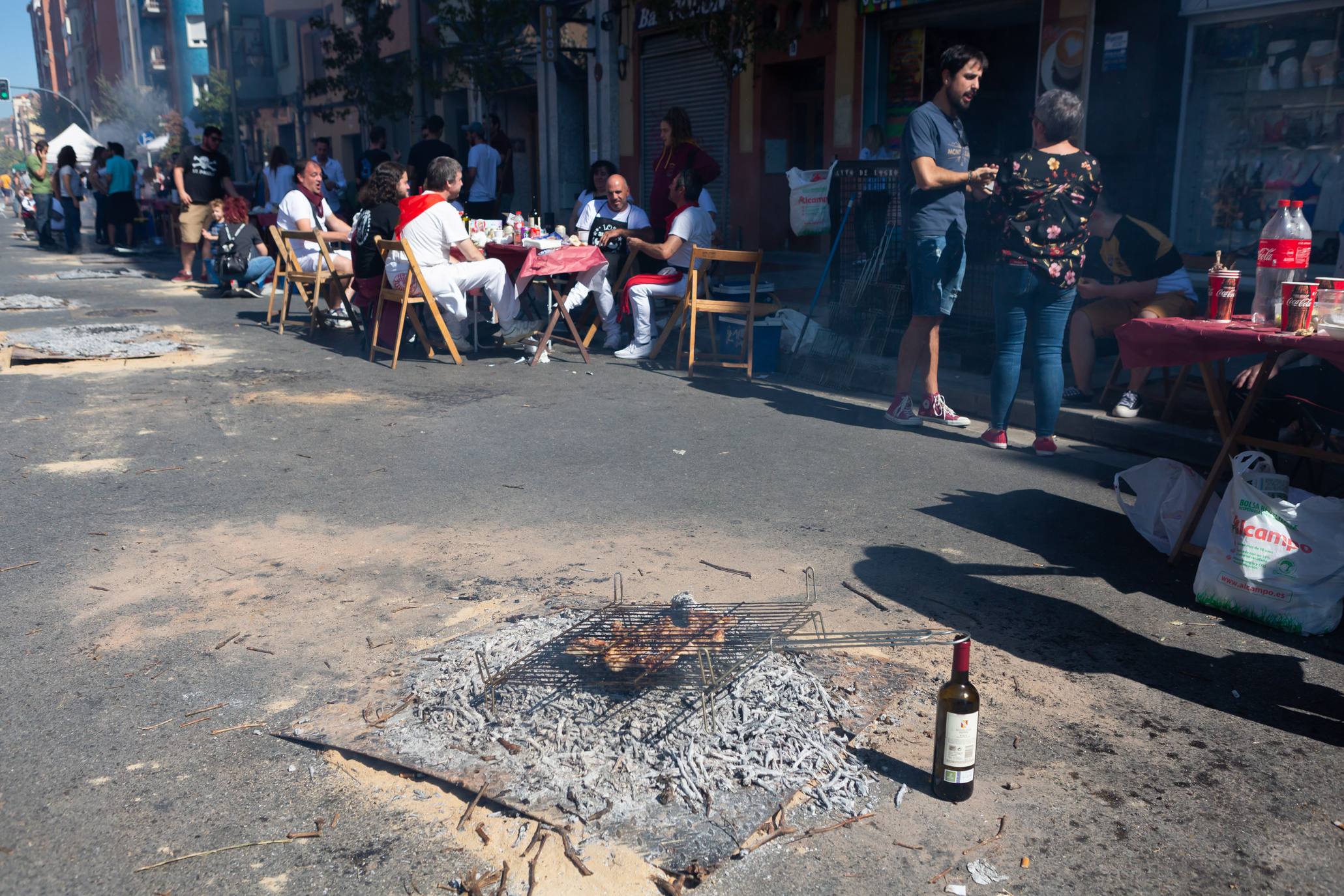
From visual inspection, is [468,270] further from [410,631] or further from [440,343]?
[410,631]

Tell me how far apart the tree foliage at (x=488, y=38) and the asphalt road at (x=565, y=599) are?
12.5 metres

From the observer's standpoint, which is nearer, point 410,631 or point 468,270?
point 410,631

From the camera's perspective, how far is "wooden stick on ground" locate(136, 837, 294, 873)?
97.5 inches

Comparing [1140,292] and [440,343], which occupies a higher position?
[1140,292]

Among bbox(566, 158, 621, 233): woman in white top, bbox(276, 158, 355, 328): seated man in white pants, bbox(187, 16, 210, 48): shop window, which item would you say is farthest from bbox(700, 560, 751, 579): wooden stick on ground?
bbox(187, 16, 210, 48): shop window

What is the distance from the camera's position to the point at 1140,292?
694 cm

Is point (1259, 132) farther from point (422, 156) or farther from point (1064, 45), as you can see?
point (422, 156)

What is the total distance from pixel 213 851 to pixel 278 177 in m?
14.8

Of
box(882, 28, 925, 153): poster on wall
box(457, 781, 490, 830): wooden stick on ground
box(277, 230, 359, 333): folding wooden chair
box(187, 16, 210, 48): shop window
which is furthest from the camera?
box(187, 16, 210, 48): shop window

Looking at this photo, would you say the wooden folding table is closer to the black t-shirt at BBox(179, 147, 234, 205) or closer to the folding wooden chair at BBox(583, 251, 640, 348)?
the folding wooden chair at BBox(583, 251, 640, 348)

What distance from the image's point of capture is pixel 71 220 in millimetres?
23047

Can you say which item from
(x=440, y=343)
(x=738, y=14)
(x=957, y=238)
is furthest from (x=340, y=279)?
(x=957, y=238)

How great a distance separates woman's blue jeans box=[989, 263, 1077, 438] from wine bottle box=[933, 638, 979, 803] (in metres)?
3.73

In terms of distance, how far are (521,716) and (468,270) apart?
6491mm
